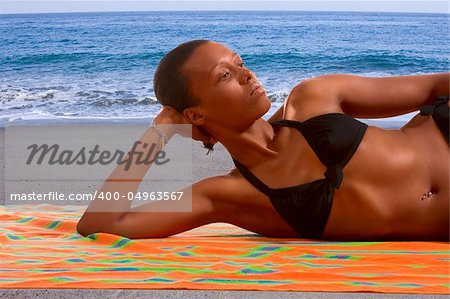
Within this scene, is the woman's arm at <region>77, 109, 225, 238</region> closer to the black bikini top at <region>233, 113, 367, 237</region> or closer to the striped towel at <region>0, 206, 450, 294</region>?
the striped towel at <region>0, 206, 450, 294</region>

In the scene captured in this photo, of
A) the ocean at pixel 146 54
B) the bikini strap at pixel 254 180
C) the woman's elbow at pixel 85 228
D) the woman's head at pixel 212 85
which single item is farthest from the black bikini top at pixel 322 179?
the ocean at pixel 146 54

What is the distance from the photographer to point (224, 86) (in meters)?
2.49

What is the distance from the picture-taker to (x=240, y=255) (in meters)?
2.52

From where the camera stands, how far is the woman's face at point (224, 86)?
249 cm

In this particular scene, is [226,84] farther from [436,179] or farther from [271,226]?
[436,179]

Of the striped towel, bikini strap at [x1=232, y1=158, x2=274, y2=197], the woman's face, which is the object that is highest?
the woman's face

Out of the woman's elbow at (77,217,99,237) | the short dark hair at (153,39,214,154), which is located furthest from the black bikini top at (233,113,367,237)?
the woman's elbow at (77,217,99,237)

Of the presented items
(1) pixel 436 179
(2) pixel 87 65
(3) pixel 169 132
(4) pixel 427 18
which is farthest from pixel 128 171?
(4) pixel 427 18

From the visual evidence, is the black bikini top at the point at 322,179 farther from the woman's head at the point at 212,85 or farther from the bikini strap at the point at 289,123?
the woman's head at the point at 212,85

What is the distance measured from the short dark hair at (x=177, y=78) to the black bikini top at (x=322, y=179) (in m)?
0.37

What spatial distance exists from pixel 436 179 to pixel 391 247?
307mm

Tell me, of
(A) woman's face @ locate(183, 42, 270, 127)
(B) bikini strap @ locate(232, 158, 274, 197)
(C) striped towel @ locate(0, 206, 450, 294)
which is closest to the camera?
(C) striped towel @ locate(0, 206, 450, 294)

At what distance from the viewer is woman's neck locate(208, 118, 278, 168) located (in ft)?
8.57

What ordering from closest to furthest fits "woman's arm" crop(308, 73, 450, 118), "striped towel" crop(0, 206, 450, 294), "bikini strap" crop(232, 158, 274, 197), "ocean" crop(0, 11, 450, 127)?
"striped towel" crop(0, 206, 450, 294), "bikini strap" crop(232, 158, 274, 197), "woman's arm" crop(308, 73, 450, 118), "ocean" crop(0, 11, 450, 127)
